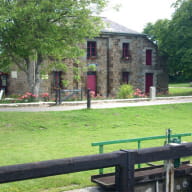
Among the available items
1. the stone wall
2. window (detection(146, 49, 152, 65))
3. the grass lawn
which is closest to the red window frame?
the stone wall

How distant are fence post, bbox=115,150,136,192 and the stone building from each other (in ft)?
77.8

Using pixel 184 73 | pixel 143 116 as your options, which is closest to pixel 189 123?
pixel 143 116

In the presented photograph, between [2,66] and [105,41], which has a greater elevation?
[105,41]

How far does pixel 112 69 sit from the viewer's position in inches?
1187

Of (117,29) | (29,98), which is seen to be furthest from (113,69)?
(29,98)

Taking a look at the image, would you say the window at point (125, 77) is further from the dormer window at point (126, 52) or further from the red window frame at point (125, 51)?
the red window frame at point (125, 51)

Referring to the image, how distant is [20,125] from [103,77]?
16.9m

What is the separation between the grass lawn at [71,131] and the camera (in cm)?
654

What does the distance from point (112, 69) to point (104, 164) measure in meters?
26.5

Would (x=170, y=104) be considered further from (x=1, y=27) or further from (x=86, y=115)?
(x=1, y=27)

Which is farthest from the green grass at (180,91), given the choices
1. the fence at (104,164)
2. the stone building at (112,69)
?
the fence at (104,164)

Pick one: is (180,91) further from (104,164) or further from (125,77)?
(104,164)

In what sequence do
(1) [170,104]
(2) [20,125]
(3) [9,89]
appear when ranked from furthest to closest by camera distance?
(3) [9,89], (1) [170,104], (2) [20,125]

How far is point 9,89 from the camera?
28.1 metres
